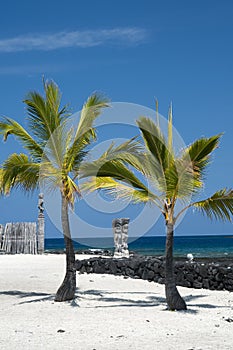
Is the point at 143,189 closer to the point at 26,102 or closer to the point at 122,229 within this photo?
the point at 26,102

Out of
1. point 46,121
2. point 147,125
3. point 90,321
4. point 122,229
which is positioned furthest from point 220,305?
point 122,229

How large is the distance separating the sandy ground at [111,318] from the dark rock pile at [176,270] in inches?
21.6

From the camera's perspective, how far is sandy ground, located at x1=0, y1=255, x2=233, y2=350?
9398mm

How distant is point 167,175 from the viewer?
1189cm

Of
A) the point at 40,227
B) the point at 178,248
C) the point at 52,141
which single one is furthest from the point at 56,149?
the point at 178,248

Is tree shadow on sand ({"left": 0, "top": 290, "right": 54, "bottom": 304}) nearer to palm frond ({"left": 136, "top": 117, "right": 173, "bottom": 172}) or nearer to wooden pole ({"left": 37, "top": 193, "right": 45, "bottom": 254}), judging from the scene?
palm frond ({"left": 136, "top": 117, "right": 173, "bottom": 172})

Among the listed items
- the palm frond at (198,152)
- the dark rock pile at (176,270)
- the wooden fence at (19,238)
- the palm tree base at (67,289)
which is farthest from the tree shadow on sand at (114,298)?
the wooden fence at (19,238)

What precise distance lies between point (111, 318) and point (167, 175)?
9.98 feet

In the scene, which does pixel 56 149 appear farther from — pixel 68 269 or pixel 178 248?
pixel 178 248

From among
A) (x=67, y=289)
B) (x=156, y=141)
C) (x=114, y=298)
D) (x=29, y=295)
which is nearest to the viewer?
(x=156, y=141)

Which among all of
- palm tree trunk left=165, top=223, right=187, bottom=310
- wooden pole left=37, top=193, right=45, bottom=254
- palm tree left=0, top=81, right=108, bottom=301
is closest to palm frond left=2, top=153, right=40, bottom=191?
palm tree left=0, top=81, right=108, bottom=301

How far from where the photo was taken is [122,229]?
2525cm

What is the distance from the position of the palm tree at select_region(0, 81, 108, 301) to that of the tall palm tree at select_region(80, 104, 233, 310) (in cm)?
84

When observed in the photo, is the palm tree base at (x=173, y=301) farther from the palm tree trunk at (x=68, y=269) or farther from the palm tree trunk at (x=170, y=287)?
the palm tree trunk at (x=68, y=269)
